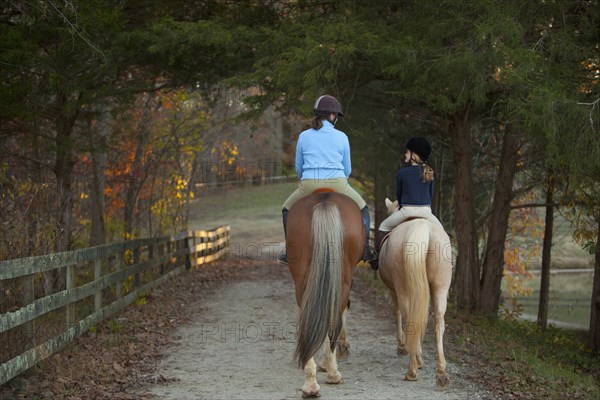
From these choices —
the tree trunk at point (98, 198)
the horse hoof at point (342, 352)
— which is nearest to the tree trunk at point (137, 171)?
the tree trunk at point (98, 198)

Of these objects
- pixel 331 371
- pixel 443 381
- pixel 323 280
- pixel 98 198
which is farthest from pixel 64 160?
pixel 443 381

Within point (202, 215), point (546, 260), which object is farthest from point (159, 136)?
point (202, 215)

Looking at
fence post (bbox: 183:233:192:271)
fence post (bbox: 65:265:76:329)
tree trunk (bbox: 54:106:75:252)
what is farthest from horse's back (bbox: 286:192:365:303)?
fence post (bbox: 183:233:192:271)

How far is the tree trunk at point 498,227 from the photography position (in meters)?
16.2

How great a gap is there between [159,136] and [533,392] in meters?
16.3

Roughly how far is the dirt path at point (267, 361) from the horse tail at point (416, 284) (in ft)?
1.66

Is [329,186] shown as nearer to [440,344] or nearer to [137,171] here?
[440,344]

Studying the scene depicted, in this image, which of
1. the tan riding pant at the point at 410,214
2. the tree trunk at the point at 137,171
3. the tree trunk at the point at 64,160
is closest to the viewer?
the tan riding pant at the point at 410,214

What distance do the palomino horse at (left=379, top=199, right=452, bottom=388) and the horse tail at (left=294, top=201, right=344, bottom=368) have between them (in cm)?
94

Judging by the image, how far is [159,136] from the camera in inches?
894

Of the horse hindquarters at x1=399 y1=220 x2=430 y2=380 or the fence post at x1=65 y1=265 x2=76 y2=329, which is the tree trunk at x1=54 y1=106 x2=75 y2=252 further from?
the horse hindquarters at x1=399 y1=220 x2=430 y2=380

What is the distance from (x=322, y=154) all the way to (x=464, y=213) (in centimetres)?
792

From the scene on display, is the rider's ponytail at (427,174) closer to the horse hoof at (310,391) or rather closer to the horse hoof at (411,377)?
the horse hoof at (411,377)

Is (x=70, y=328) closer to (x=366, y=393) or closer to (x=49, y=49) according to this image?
(x=366, y=393)
